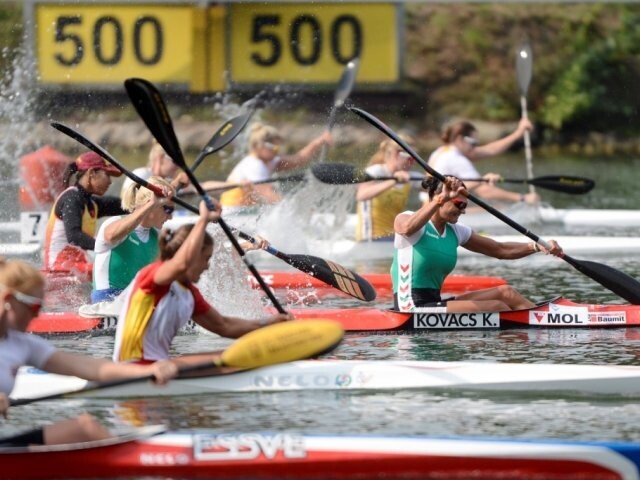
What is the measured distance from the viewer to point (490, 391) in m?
9.12

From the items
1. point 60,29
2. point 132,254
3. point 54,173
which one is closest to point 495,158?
point 60,29

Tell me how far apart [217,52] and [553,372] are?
55.6 feet

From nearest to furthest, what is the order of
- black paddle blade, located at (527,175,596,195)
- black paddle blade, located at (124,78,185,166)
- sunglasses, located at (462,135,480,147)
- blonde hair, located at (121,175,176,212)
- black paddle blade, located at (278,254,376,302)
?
1. black paddle blade, located at (124,78,185,166)
2. blonde hair, located at (121,175,176,212)
3. black paddle blade, located at (278,254,376,302)
4. black paddle blade, located at (527,175,596,195)
5. sunglasses, located at (462,135,480,147)

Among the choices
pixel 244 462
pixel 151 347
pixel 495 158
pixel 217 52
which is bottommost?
pixel 244 462

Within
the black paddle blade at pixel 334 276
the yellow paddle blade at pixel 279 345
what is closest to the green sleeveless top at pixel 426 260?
the black paddle blade at pixel 334 276

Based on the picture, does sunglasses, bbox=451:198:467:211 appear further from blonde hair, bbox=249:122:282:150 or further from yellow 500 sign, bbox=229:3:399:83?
yellow 500 sign, bbox=229:3:399:83

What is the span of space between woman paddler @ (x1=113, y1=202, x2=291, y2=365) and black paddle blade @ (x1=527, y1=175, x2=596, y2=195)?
610 cm

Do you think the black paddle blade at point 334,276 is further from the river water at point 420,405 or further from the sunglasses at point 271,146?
the sunglasses at point 271,146

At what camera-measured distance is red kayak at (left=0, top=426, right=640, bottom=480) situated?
7.26 m

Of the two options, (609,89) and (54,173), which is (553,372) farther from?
(609,89)

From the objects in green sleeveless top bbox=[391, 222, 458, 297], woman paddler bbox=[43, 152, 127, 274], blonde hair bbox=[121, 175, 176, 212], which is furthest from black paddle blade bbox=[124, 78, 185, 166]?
woman paddler bbox=[43, 152, 127, 274]

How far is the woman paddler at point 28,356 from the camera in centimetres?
730

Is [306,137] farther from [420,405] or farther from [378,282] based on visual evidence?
[420,405]

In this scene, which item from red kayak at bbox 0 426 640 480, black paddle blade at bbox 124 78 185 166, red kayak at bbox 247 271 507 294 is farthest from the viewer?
red kayak at bbox 247 271 507 294
